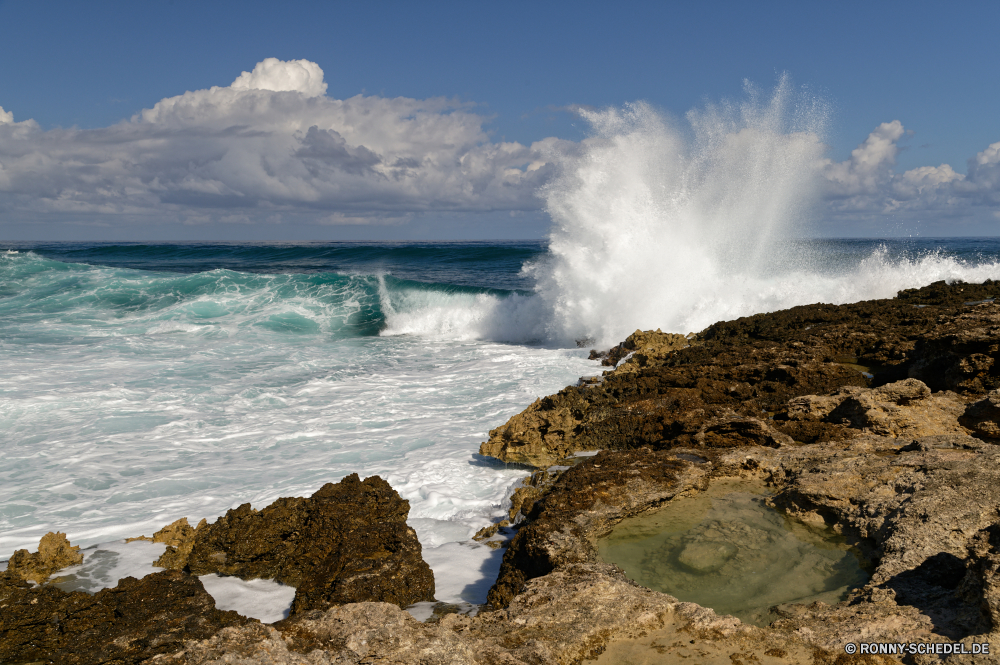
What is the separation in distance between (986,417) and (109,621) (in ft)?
18.3

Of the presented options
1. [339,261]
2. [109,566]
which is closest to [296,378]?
[109,566]

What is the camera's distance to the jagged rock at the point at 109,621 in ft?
8.43

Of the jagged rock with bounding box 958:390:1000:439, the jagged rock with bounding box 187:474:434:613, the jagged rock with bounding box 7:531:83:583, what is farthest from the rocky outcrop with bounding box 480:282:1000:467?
the jagged rock with bounding box 7:531:83:583

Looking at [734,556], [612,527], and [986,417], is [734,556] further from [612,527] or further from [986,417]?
[986,417]

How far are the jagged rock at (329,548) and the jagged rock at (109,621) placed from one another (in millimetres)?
561

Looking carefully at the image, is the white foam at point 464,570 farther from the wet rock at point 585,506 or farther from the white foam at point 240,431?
the wet rock at point 585,506

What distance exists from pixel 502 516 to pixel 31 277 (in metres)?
25.2

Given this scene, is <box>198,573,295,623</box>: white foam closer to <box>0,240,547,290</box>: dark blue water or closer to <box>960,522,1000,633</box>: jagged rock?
<box>960,522,1000,633</box>: jagged rock

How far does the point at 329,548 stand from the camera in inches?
148

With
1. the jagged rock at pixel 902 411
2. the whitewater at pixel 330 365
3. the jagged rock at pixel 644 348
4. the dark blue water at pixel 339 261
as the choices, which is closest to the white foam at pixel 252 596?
the whitewater at pixel 330 365

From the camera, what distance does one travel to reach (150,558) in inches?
159

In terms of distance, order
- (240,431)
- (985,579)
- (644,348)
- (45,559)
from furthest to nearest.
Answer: (644,348) → (240,431) → (45,559) → (985,579)

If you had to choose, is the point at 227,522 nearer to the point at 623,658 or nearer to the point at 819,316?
the point at 623,658

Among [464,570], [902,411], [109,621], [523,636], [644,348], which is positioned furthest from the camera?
[644,348]
